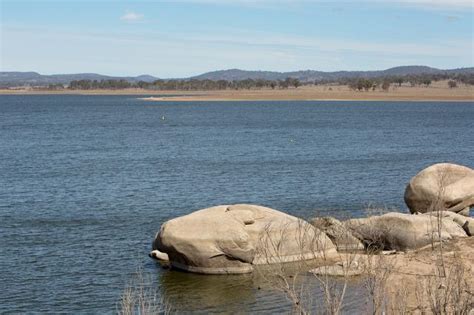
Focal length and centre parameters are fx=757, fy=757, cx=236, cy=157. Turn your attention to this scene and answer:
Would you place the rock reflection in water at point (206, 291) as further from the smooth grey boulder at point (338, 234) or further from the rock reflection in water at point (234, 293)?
the smooth grey boulder at point (338, 234)

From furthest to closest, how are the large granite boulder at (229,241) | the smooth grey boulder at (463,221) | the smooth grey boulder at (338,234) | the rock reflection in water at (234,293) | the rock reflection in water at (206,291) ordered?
the smooth grey boulder at (463,221) < the smooth grey boulder at (338,234) < the large granite boulder at (229,241) < the rock reflection in water at (206,291) < the rock reflection in water at (234,293)

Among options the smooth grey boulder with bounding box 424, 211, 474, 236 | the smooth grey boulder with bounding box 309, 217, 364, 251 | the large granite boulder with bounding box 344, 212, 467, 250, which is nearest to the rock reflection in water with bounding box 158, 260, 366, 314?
the smooth grey boulder with bounding box 309, 217, 364, 251

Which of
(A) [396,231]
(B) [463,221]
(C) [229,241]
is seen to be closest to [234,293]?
(C) [229,241]

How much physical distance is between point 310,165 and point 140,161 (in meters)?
13.6

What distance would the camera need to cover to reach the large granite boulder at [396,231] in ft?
90.4

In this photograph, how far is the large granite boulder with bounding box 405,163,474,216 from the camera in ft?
113

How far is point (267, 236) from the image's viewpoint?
2634 cm

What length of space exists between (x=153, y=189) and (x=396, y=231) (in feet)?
63.3

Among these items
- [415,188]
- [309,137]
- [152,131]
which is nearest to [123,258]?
[415,188]

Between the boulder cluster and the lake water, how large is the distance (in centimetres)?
72

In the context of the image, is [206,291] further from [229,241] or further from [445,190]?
[445,190]

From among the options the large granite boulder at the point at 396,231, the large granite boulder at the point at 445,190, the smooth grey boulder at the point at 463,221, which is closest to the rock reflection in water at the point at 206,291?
the large granite boulder at the point at 396,231

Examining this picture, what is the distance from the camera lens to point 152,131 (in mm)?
96375

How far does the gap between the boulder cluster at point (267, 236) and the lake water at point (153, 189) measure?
2.36ft
